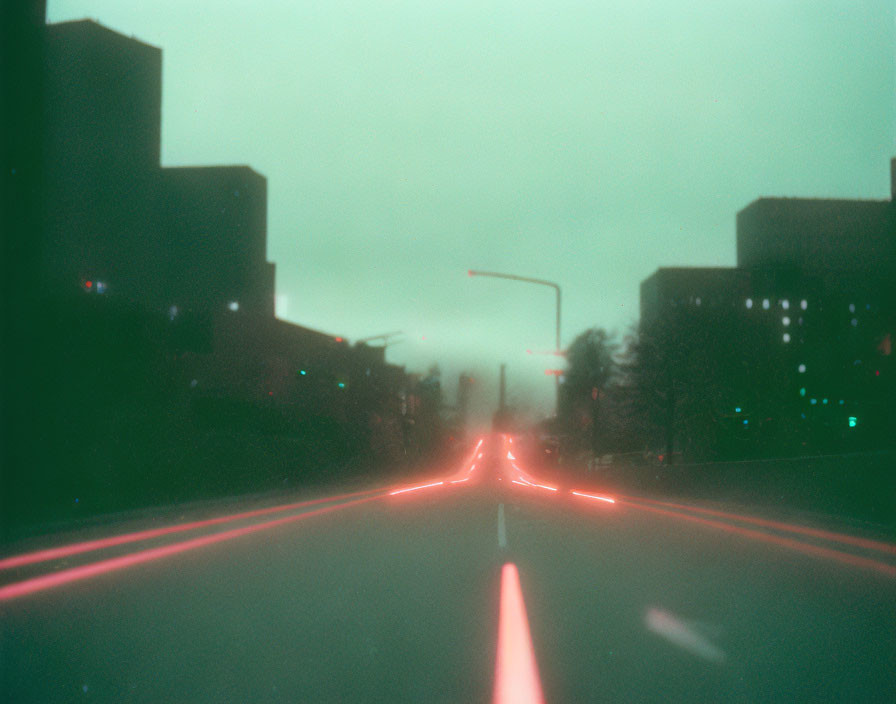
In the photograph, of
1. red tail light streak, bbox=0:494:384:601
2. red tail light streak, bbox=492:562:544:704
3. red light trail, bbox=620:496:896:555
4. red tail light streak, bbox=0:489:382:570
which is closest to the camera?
red tail light streak, bbox=492:562:544:704

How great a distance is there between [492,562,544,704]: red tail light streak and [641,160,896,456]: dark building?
1568 inches

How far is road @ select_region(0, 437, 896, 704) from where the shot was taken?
572 cm

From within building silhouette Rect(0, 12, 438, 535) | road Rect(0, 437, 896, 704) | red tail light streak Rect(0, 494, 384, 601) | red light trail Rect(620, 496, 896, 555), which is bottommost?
red light trail Rect(620, 496, 896, 555)

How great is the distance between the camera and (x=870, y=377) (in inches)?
3253

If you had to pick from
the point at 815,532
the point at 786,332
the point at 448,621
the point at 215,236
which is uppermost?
the point at 215,236

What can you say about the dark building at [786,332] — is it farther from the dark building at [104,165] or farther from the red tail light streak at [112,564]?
the red tail light streak at [112,564]

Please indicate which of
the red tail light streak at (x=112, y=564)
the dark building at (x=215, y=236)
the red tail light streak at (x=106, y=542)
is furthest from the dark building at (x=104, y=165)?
the red tail light streak at (x=112, y=564)

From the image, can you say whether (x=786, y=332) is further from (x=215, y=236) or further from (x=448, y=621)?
(x=448, y=621)

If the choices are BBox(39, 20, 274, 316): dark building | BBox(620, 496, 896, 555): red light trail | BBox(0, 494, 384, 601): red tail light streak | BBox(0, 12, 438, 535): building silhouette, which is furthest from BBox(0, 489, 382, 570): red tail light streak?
BBox(39, 20, 274, 316): dark building

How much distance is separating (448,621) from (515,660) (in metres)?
1.44

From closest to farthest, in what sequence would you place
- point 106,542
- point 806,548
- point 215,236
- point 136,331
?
point 806,548 → point 106,542 → point 136,331 → point 215,236

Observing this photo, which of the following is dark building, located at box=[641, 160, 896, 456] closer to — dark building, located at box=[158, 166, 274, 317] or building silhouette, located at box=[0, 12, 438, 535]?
building silhouette, located at box=[0, 12, 438, 535]

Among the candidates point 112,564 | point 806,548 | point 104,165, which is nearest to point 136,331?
point 104,165

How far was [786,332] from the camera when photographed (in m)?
108
